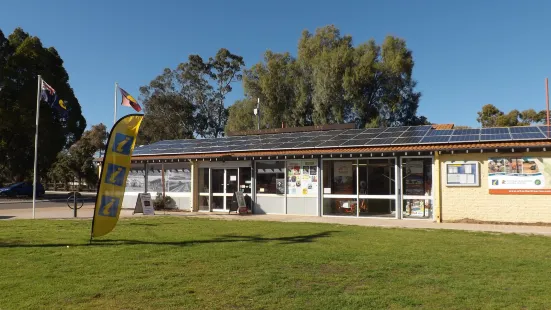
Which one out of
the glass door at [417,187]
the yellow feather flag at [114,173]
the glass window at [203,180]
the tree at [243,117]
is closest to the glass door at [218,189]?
the glass window at [203,180]

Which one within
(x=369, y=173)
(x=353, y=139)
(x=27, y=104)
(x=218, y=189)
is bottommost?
(x=218, y=189)

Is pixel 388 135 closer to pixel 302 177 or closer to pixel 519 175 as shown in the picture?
pixel 302 177

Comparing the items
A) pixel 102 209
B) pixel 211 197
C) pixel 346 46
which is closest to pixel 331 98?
pixel 346 46

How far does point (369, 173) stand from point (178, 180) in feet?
29.5

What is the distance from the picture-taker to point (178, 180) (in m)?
20.8

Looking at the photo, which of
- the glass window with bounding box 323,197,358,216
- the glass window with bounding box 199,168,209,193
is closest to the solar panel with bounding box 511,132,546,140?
the glass window with bounding box 323,197,358,216

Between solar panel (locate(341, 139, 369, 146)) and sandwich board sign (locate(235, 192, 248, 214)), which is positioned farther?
sandwich board sign (locate(235, 192, 248, 214))

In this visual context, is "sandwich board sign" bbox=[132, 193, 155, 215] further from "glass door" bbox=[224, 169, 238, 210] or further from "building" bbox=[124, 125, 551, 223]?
"glass door" bbox=[224, 169, 238, 210]

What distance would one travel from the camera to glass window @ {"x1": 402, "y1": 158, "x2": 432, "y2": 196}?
51.4ft

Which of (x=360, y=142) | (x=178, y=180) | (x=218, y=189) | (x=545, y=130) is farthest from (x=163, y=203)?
(x=545, y=130)

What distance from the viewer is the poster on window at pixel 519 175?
44.8 feet

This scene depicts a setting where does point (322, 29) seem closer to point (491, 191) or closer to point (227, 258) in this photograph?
point (491, 191)

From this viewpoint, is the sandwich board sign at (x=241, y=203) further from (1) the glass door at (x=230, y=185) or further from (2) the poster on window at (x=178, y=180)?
(2) the poster on window at (x=178, y=180)

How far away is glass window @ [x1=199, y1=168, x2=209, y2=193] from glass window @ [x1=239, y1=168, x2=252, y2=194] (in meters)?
1.81
